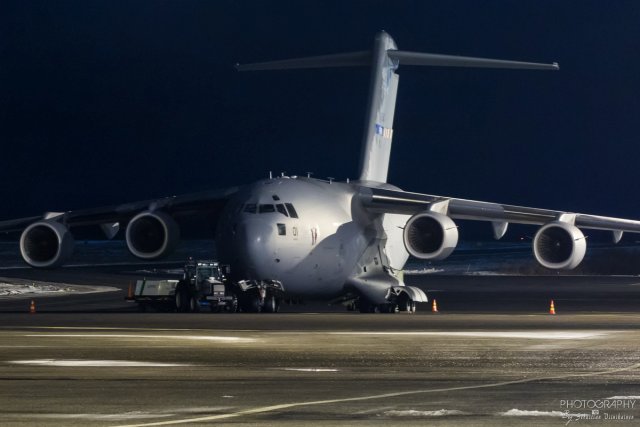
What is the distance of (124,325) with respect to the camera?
22.6m

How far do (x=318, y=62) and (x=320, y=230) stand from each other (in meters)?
6.09

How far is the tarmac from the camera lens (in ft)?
32.4

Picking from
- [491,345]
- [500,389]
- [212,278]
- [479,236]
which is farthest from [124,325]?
[479,236]

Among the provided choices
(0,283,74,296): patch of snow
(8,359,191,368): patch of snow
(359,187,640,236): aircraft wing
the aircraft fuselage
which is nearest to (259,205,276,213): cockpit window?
the aircraft fuselage

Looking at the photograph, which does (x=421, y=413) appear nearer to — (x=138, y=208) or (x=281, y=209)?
(x=281, y=209)

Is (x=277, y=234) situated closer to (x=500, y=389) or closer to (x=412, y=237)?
(x=412, y=237)

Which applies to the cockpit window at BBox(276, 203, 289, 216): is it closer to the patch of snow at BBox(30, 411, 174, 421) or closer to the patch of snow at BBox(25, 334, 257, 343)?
the patch of snow at BBox(25, 334, 257, 343)

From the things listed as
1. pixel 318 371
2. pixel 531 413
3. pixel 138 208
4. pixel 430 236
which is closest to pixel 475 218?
pixel 430 236

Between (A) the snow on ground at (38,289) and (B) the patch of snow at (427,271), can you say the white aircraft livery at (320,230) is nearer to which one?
(A) the snow on ground at (38,289)

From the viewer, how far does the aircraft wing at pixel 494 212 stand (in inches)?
1287

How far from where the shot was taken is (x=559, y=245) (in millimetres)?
31906

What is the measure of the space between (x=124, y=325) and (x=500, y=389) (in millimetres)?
12048

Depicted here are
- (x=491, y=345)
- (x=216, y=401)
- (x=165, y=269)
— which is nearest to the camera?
(x=216, y=401)

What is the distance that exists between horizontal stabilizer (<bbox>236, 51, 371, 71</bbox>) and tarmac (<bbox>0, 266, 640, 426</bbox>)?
11.4 metres
